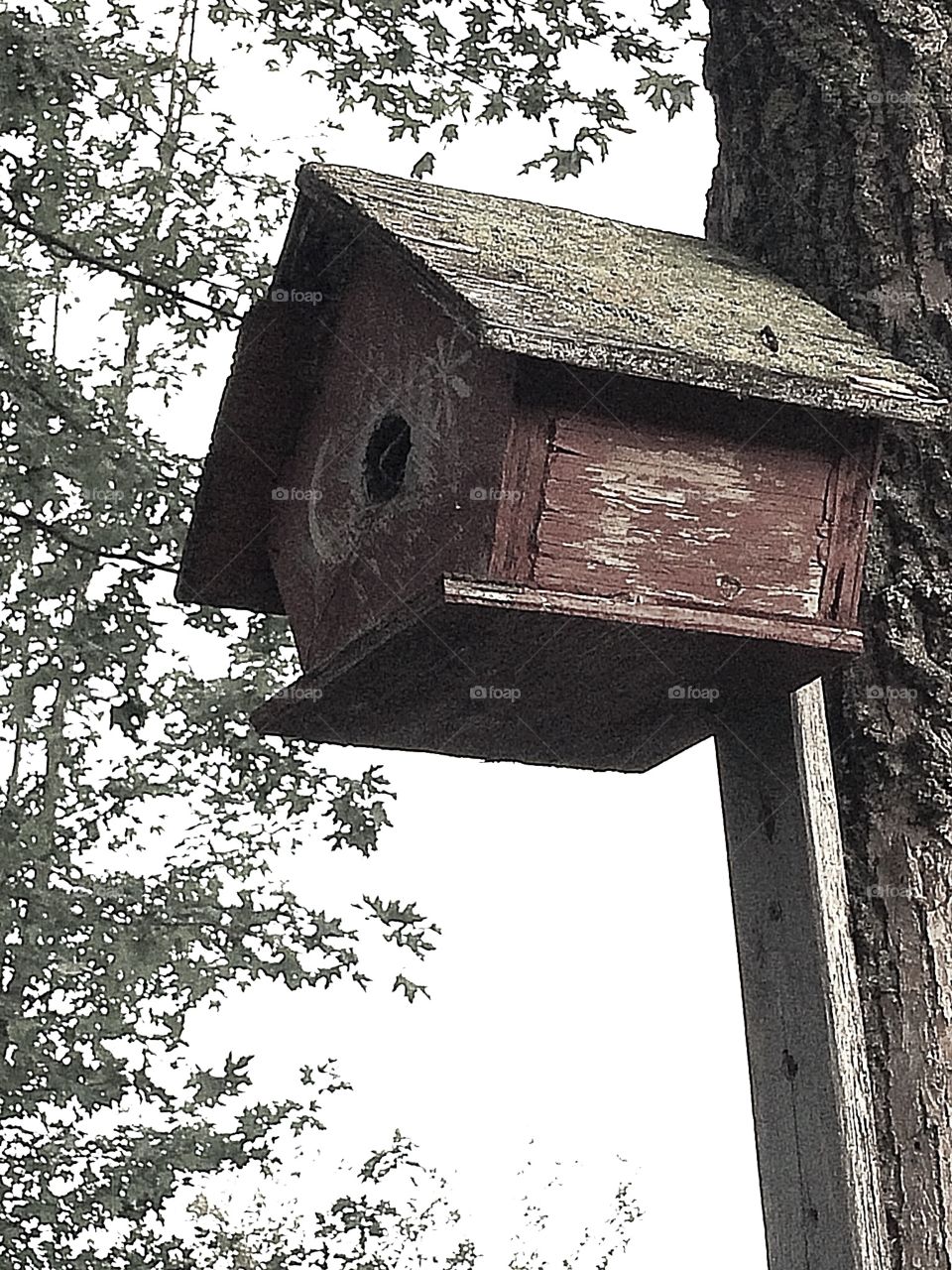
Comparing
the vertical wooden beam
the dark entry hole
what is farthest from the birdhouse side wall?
the vertical wooden beam

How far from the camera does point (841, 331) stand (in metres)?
1.59

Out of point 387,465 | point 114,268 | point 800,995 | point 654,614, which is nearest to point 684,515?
point 654,614

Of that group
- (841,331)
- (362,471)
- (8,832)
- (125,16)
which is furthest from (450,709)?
(125,16)

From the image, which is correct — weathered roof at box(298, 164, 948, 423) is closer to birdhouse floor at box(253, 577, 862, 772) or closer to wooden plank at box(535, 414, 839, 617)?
wooden plank at box(535, 414, 839, 617)

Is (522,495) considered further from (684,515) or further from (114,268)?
(114,268)

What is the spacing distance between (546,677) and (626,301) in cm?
33

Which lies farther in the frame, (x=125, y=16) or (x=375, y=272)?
(x=125, y=16)

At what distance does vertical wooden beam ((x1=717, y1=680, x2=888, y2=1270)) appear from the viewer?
147 cm

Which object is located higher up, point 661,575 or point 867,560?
point 867,560

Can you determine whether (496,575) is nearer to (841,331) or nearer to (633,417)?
(633,417)

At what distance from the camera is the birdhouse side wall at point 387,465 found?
1423 mm

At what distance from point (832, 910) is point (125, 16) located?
104 inches

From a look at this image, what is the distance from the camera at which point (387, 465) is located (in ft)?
5.37

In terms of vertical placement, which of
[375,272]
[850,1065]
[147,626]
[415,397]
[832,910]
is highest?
[147,626]
